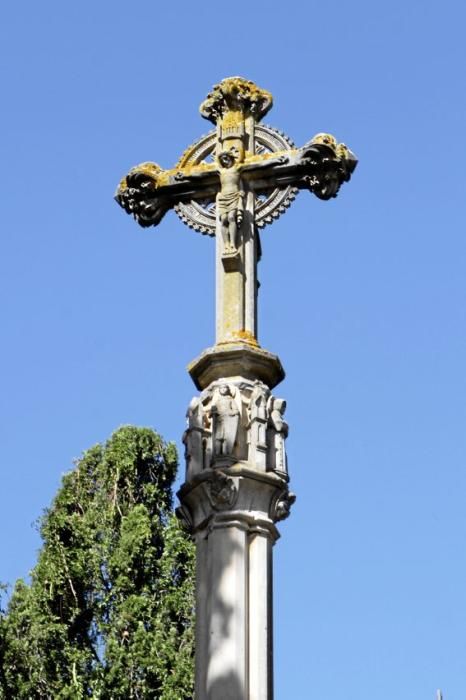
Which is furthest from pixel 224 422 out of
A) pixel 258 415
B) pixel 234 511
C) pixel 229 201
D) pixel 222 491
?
pixel 229 201

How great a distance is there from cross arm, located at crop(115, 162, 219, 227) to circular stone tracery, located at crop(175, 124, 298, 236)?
0.25 ft

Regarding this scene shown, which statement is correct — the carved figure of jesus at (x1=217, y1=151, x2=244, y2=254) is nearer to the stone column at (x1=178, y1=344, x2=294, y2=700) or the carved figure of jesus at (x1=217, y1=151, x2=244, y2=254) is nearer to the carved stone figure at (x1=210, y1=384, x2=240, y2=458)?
the stone column at (x1=178, y1=344, x2=294, y2=700)

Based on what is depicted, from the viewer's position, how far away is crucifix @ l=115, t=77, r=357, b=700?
9.74 meters

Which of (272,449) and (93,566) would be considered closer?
(272,449)

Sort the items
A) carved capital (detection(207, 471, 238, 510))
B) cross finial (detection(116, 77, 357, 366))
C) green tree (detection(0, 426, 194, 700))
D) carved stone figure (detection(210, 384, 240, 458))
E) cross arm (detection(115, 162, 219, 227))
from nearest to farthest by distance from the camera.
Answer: carved capital (detection(207, 471, 238, 510))
carved stone figure (detection(210, 384, 240, 458))
cross finial (detection(116, 77, 357, 366))
cross arm (detection(115, 162, 219, 227))
green tree (detection(0, 426, 194, 700))

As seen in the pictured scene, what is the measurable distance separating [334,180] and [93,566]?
15304 mm

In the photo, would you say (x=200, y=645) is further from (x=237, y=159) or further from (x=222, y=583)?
(x=237, y=159)

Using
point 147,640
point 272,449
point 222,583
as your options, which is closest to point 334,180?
point 272,449

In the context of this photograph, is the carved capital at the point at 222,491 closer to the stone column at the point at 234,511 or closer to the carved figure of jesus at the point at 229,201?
the stone column at the point at 234,511

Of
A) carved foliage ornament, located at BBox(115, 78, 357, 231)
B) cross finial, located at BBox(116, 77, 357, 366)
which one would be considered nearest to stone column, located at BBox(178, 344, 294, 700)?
cross finial, located at BBox(116, 77, 357, 366)

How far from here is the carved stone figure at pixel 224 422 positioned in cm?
1018

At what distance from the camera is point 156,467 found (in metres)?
27.7

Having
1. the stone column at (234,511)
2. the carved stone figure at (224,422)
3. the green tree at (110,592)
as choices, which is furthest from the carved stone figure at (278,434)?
the green tree at (110,592)

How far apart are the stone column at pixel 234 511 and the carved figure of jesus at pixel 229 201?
93 centimetres
